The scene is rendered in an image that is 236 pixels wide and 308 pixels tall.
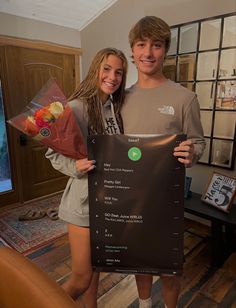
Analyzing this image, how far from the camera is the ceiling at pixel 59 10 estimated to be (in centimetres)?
263

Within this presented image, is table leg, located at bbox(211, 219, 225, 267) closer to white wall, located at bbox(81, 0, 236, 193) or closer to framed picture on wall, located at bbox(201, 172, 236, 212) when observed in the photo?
framed picture on wall, located at bbox(201, 172, 236, 212)

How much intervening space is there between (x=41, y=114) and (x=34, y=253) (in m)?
1.66

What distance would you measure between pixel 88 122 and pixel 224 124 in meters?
1.59

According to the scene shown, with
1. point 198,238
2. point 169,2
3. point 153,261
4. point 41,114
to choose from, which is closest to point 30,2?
point 169,2

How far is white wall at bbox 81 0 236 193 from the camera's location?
86.1 inches

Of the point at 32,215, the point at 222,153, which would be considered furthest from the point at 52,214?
the point at 222,153

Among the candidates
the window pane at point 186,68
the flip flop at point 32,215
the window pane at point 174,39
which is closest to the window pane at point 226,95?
the window pane at point 186,68

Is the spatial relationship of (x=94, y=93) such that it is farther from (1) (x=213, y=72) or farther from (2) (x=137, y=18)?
(2) (x=137, y=18)

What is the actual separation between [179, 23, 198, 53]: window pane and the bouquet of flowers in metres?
1.76

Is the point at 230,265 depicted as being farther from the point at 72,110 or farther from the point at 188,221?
the point at 72,110

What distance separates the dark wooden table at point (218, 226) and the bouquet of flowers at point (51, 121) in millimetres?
1419

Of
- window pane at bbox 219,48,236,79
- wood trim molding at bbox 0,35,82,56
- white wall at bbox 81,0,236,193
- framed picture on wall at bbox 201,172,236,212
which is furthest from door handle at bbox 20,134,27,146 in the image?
window pane at bbox 219,48,236,79

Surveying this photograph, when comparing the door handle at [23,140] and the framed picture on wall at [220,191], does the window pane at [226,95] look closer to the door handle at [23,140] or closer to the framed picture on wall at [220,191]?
the framed picture on wall at [220,191]

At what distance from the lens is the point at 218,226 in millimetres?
1944
